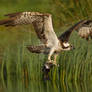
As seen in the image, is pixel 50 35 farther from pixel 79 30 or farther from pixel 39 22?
pixel 79 30

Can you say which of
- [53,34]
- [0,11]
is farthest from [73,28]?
[0,11]

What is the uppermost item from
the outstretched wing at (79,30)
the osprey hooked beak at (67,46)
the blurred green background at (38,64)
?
the outstretched wing at (79,30)

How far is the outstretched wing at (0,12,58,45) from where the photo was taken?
41.7ft

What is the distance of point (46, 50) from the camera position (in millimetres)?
13906

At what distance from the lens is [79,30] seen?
47.1 feet

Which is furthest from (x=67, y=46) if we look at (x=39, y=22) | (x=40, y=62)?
(x=40, y=62)

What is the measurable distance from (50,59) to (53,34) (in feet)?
1.65

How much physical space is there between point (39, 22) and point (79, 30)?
49.7 inches

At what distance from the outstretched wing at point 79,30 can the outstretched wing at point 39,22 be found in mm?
171

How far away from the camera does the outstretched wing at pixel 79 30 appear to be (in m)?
13.6

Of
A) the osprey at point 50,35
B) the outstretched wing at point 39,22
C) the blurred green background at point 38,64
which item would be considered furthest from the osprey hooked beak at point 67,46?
the blurred green background at point 38,64

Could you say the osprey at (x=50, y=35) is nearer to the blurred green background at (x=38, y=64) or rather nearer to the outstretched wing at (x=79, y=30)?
the outstretched wing at (x=79, y=30)

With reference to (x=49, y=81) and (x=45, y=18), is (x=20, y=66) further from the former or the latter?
(x=45, y=18)

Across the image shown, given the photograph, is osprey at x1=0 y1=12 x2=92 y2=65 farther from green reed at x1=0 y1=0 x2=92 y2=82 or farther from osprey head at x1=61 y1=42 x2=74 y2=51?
green reed at x1=0 y1=0 x2=92 y2=82
